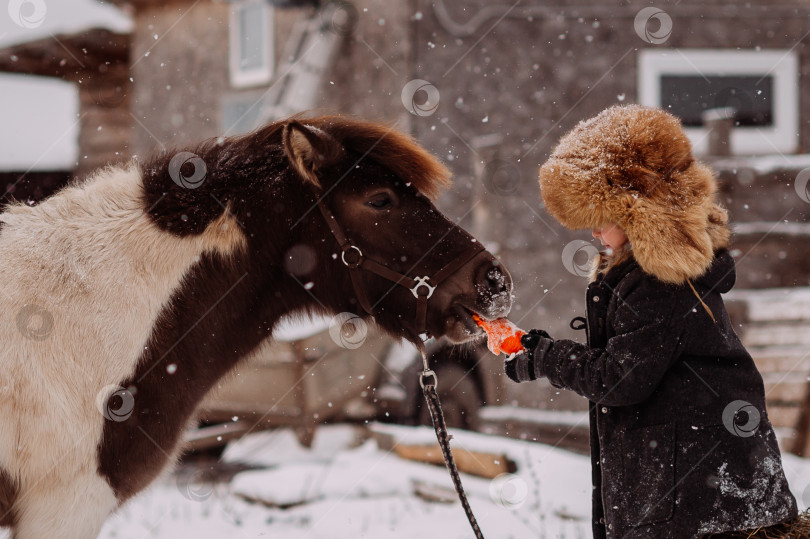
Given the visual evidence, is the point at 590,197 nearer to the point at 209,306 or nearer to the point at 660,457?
the point at 660,457

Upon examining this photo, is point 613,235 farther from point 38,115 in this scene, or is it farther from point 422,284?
point 38,115

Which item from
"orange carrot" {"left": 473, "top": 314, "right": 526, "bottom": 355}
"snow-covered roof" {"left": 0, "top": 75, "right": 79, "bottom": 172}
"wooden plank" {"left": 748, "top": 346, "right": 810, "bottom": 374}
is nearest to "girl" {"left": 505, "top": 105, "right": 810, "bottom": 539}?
"orange carrot" {"left": 473, "top": 314, "right": 526, "bottom": 355}

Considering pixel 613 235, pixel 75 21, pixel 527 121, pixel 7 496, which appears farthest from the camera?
pixel 75 21

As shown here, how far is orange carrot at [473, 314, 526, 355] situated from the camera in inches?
88.1

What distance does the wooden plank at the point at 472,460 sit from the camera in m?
4.70

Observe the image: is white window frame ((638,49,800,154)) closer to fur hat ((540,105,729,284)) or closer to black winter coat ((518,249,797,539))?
fur hat ((540,105,729,284))

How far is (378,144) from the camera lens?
94.1 inches

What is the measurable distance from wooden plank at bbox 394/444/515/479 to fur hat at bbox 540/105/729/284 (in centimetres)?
299

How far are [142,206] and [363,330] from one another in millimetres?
1038

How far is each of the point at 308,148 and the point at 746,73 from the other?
7977mm

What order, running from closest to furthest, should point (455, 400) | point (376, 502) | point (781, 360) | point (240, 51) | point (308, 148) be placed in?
point (308, 148)
point (376, 502)
point (781, 360)
point (455, 400)
point (240, 51)

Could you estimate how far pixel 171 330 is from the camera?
2.13 metres

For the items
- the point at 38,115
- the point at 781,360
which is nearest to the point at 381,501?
the point at 781,360

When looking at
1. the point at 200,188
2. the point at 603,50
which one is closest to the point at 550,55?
the point at 603,50
